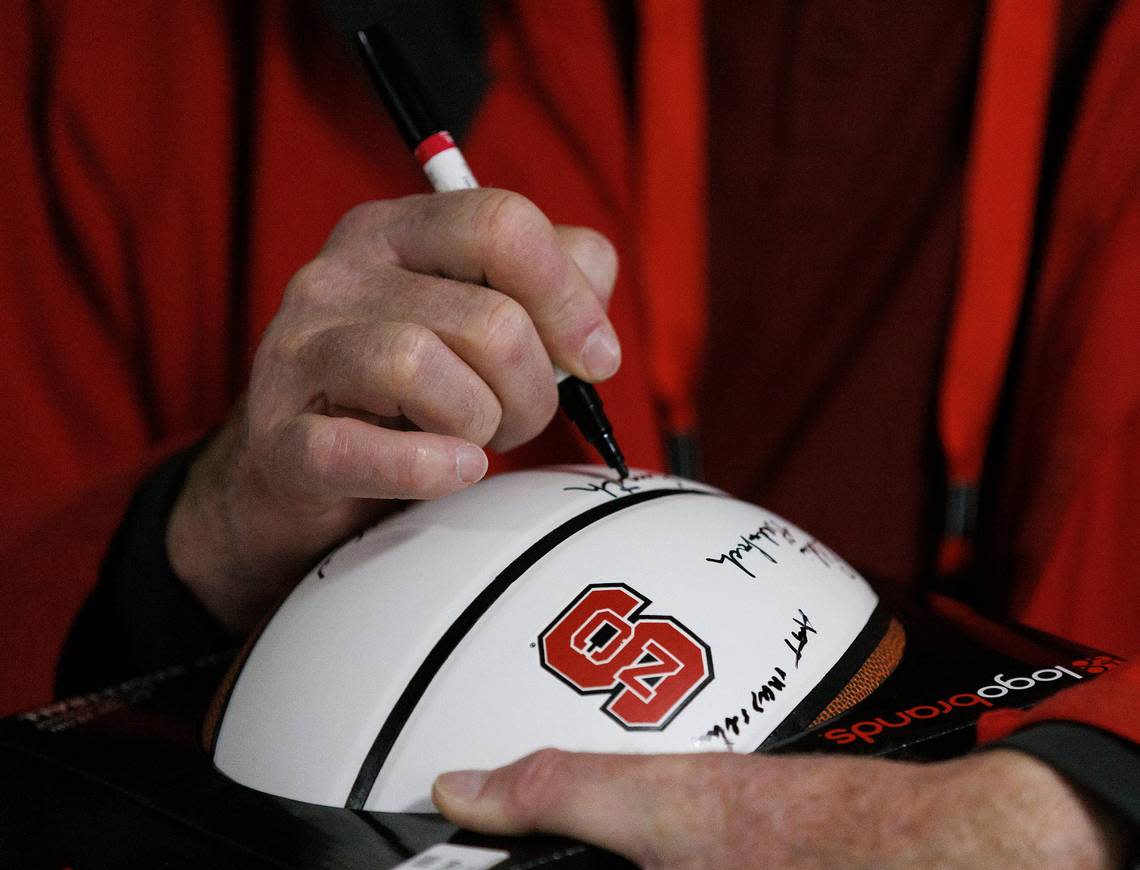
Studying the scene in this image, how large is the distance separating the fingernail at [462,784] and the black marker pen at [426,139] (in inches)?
8.9

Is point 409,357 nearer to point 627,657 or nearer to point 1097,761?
point 627,657

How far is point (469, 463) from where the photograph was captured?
0.52 metres

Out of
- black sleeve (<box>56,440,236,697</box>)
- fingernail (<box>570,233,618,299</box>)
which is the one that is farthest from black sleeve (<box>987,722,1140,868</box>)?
black sleeve (<box>56,440,236,697</box>)

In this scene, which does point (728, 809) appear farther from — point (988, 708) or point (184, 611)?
point (184, 611)

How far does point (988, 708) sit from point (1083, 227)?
51 centimetres

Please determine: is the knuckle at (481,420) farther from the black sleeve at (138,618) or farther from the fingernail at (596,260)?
the black sleeve at (138,618)

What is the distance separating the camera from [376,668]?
0.48m

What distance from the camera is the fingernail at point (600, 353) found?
0.58m

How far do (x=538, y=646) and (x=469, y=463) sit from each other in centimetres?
10

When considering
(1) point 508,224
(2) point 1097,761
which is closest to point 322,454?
(1) point 508,224

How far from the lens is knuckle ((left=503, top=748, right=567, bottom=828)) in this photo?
1.29ft

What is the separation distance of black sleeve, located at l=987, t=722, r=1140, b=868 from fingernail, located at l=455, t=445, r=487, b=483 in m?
0.27

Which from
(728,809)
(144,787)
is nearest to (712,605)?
(728,809)
